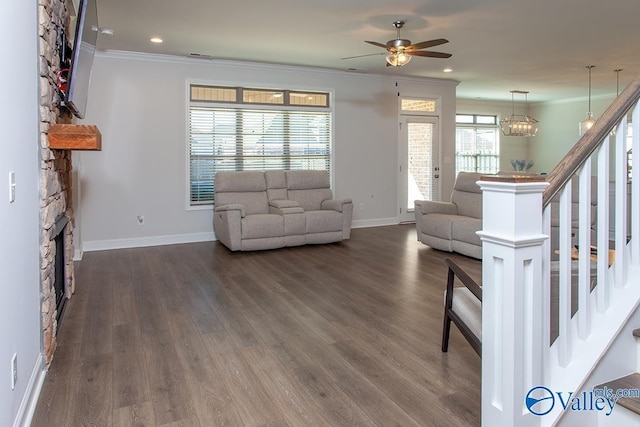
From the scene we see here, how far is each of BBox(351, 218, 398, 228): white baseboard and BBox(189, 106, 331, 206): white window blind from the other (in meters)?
1.08

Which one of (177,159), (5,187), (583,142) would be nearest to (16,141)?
(5,187)

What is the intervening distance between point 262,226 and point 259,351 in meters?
3.13

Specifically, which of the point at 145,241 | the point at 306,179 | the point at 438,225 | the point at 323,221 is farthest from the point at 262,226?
the point at 438,225

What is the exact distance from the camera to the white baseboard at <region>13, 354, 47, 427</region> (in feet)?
6.41

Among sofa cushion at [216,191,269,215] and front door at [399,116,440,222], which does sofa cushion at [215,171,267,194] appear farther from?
front door at [399,116,440,222]

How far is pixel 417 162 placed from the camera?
855 cm

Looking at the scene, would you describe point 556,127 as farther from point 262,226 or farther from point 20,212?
point 20,212

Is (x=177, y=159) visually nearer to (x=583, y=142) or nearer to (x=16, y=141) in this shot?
(x=16, y=141)

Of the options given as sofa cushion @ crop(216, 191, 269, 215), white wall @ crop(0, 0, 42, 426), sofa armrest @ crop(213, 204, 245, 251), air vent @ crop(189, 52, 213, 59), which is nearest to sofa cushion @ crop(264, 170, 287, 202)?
sofa cushion @ crop(216, 191, 269, 215)

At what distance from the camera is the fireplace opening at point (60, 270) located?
335 centimetres

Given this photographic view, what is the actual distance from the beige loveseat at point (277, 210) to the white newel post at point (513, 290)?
449cm

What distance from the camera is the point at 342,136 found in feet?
25.2

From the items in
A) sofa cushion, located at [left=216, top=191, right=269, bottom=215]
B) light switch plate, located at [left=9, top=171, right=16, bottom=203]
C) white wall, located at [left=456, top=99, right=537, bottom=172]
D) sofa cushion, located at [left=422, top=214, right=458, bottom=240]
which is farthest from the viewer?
white wall, located at [left=456, top=99, right=537, bottom=172]

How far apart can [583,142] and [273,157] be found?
5943 mm
